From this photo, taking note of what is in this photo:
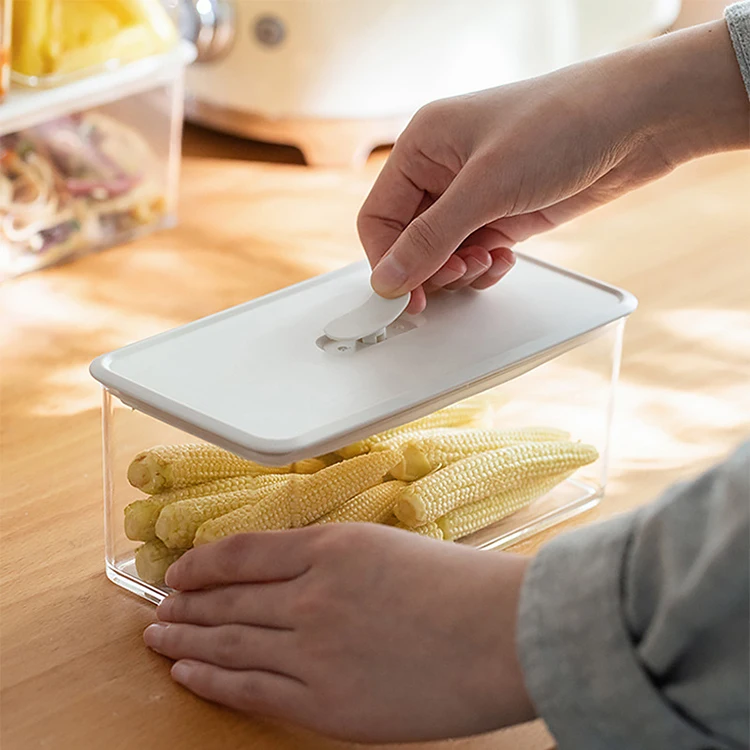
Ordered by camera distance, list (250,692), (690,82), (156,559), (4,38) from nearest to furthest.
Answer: (250,692), (156,559), (690,82), (4,38)

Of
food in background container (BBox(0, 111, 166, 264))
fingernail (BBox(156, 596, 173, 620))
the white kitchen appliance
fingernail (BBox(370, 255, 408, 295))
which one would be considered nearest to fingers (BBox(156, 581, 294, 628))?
fingernail (BBox(156, 596, 173, 620))

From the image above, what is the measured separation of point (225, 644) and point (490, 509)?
20cm

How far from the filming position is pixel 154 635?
0.72m

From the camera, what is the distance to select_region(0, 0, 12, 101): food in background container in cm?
112

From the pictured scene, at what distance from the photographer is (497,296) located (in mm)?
853

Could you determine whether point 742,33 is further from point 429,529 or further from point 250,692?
point 250,692

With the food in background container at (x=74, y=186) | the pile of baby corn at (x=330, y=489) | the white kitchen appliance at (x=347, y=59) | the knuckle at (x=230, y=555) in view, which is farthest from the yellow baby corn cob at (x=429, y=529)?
the white kitchen appliance at (x=347, y=59)

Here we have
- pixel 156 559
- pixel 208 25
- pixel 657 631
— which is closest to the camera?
pixel 657 631

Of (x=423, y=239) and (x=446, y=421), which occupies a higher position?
(x=423, y=239)

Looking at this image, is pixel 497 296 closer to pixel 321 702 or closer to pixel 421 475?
pixel 421 475

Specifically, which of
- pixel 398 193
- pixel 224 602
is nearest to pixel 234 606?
pixel 224 602

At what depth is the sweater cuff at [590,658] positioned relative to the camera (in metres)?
0.56

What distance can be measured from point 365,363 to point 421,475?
0.25ft

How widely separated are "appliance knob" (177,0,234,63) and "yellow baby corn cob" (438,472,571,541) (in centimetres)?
71
